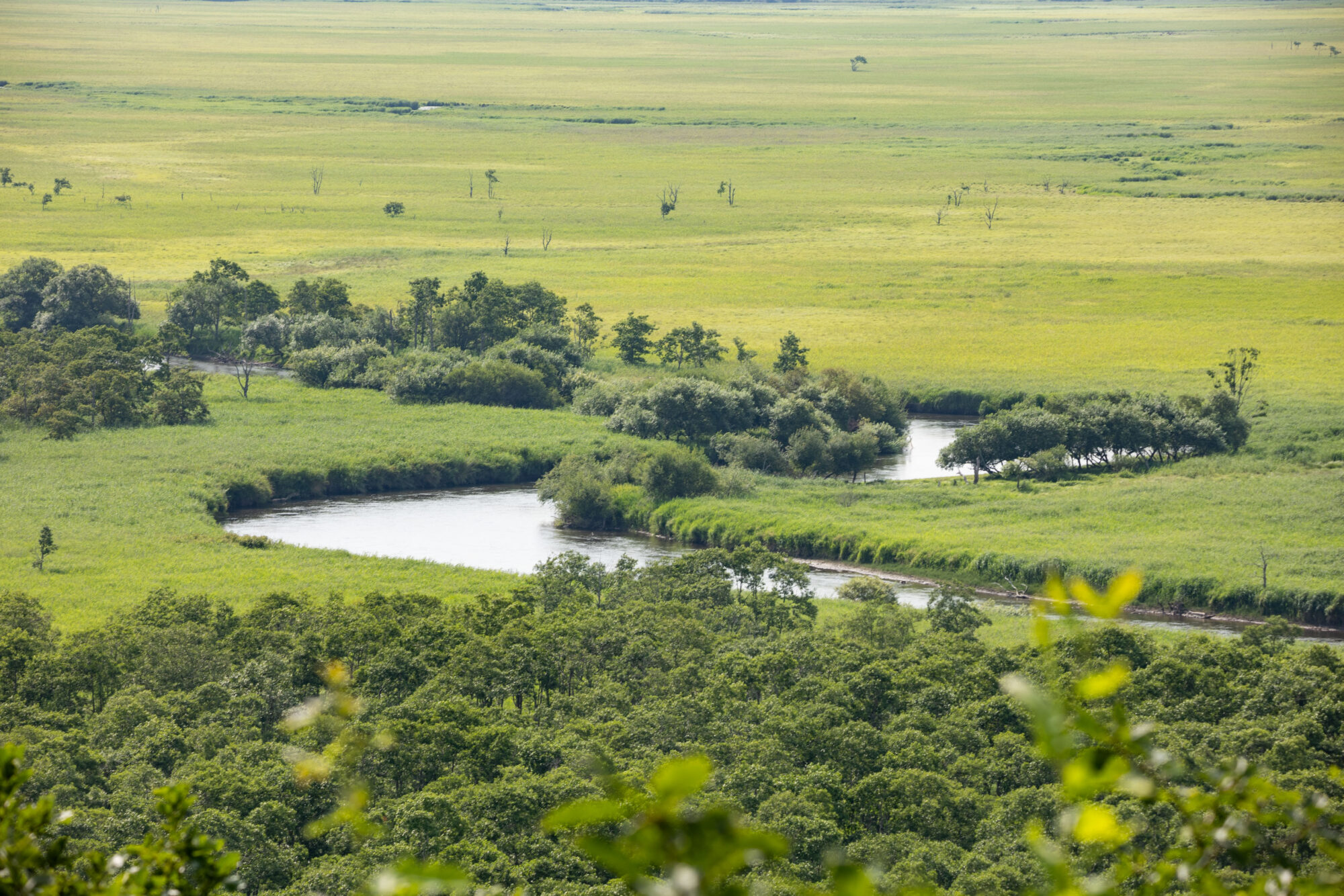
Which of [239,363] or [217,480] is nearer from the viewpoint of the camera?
[217,480]

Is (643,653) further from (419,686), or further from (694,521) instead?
(694,521)

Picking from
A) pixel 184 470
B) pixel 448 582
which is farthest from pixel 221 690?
pixel 184 470

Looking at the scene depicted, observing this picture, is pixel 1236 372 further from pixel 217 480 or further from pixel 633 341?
pixel 217 480

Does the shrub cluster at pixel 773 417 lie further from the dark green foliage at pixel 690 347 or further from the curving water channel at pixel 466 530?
the dark green foliage at pixel 690 347

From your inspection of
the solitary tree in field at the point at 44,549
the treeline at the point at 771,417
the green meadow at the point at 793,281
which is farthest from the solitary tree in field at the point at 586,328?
the solitary tree in field at the point at 44,549

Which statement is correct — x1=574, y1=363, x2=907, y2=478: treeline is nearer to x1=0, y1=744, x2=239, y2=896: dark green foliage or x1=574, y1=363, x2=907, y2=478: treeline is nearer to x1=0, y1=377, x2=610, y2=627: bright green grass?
x1=0, y1=377, x2=610, y2=627: bright green grass

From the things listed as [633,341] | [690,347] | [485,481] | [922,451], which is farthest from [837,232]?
[485,481]

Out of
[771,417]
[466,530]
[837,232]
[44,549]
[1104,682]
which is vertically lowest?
[466,530]
